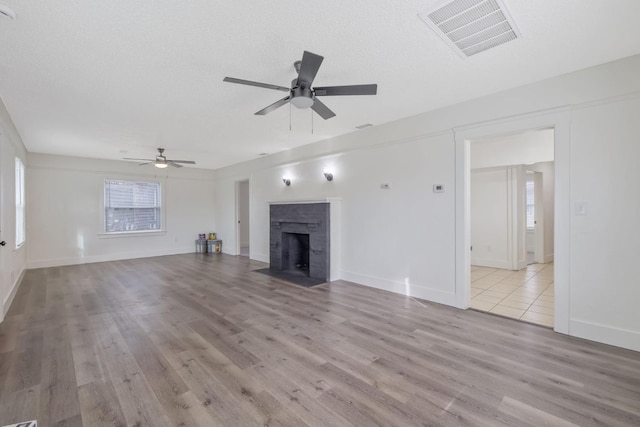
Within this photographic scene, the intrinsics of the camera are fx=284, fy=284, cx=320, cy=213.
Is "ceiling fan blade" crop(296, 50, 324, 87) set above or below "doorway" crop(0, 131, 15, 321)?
above

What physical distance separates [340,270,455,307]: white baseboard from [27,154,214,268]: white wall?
5937 mm

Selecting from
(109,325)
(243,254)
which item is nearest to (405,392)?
(109,325)

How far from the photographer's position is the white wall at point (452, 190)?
266cm

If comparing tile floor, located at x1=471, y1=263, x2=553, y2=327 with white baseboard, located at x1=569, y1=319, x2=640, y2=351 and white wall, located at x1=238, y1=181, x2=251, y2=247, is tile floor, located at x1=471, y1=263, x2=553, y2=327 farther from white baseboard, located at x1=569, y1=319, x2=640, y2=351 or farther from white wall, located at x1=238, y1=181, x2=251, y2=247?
white wall, located at x1=238, y1=181, x2=251, y2=247

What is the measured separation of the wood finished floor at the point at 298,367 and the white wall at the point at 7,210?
14.0 inches

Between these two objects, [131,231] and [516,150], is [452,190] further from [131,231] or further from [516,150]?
[131,231]

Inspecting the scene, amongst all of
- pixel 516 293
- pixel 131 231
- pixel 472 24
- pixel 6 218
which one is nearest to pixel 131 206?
pixel 131 231

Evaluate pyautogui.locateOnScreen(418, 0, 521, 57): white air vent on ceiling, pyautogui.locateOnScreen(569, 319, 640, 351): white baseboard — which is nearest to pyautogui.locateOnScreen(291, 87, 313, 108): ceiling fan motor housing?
pyautogui.locateOnScreen(418, 0, 521, 57): white air vent on ceiling

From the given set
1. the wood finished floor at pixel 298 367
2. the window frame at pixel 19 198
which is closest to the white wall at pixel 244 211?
the window frame at pixel 19 198

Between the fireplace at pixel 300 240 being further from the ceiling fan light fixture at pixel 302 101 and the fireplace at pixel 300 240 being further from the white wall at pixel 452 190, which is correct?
the ceiling fan light fixture at pixel 302 101

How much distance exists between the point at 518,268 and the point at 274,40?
20.9ft

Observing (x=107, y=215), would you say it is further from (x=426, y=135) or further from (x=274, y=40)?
(x=426, y=135)

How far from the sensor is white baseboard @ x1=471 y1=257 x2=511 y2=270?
6.09 meters

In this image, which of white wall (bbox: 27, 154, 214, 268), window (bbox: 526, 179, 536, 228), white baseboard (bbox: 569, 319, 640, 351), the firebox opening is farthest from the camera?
window (bbox: 526, 179, 536, 228)
